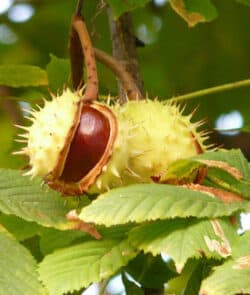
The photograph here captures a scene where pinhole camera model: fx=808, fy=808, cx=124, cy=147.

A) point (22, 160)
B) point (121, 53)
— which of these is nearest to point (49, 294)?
point (121, 53)

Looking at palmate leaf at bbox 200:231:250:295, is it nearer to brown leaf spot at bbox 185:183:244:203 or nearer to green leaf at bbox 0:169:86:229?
brown leaf spot at bbox 185:183:244:203

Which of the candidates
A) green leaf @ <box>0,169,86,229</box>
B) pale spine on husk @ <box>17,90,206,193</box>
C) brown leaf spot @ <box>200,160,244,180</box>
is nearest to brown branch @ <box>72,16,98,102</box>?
pale spine on husk @ <box>17,90,206,193</box>

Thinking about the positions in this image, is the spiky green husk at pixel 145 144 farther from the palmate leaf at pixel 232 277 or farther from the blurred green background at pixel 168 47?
the blurred green background at pixel 168 47

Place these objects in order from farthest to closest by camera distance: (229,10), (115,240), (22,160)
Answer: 1. (229,10)
2. (22,160)
3. (115,240)

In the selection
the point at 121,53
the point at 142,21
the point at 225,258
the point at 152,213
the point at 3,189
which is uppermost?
the point at 142,21

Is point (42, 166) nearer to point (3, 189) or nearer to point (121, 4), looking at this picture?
point (3, 189)

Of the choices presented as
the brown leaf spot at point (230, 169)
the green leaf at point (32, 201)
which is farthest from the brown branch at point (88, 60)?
the brown leaf spot at point (230, 169)
